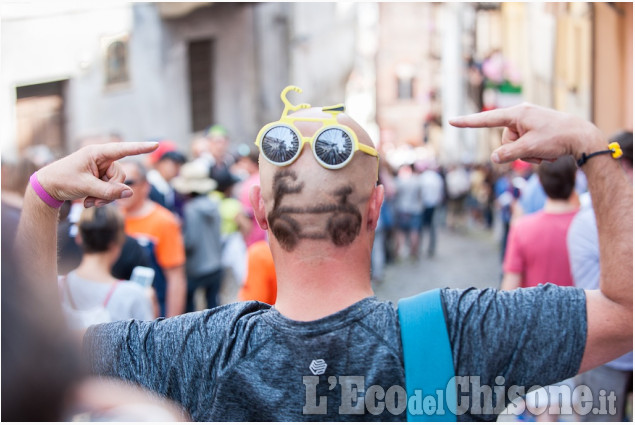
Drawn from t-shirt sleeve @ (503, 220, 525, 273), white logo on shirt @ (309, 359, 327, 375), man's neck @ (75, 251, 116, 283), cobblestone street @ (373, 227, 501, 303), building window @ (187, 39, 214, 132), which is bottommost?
cobblestone street @ (373, 227, 501, 303)

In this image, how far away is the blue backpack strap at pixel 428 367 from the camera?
1757mm

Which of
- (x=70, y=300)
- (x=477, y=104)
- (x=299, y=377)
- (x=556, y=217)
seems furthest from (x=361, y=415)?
(x=477, y=104)

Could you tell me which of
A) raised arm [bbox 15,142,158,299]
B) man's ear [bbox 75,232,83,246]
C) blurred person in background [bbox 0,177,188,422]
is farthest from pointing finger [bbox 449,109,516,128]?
man's ear [bbox 75,232,83,246]

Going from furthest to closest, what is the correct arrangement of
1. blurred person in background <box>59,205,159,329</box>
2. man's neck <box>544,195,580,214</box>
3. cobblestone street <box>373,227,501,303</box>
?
cobblestone street <box>373,227,501,303</box> < man's neck <box>544,195,580,214</box> < blurred person in background <box>59,205,159,329</box>

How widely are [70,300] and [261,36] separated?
53.4 feet

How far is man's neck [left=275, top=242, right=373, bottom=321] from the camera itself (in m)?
1.88

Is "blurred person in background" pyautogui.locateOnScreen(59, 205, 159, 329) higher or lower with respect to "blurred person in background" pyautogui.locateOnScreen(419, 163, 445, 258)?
higher

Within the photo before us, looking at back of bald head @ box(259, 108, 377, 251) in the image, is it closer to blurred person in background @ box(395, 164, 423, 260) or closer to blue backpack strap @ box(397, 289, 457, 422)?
blue backpack strap @ box(397, 289, 457, 422)

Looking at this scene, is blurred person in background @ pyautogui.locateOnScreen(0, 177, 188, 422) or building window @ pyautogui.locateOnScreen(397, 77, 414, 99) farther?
building window @ pyautogui.locateOnScreen(397, 77, 414, 99)

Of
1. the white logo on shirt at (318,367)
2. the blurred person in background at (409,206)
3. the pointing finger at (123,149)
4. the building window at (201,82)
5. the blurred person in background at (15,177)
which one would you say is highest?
the building window at (201,82)

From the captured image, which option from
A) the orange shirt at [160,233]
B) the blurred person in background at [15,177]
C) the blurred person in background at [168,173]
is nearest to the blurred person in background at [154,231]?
the orange shirt at [160,233]

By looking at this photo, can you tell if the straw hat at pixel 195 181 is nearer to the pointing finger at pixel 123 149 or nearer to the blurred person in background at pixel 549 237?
the blurred person in background at pixel 549 237

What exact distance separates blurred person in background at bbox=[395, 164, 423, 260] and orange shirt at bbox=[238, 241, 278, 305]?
9.89 metres

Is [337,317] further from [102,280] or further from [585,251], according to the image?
[585,251]
